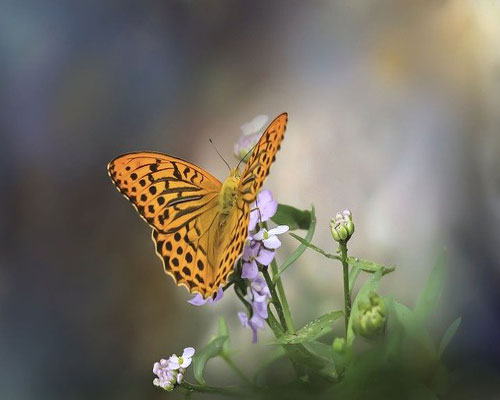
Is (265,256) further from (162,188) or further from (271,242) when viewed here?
(162,188)

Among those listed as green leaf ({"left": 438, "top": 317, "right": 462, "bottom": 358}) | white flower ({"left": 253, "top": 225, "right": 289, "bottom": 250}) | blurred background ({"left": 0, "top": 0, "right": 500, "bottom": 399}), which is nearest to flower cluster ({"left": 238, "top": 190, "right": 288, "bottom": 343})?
white flower ({"left": 253, "top": 225, "right": 289, "bottom": 250})

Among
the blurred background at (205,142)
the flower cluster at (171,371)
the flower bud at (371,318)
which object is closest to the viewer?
the flower bud at (371,318)

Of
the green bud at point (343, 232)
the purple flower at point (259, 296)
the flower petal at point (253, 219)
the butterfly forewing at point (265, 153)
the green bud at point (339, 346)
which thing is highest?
the butterfly forewing at point (265, 153)

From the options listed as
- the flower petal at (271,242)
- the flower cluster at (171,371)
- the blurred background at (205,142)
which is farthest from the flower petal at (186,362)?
the blurred background at (205,142)

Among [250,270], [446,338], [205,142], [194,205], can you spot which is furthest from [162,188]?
[205,142]

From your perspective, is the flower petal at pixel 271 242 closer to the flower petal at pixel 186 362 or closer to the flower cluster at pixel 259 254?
the flower cluster at pixel 259 254
